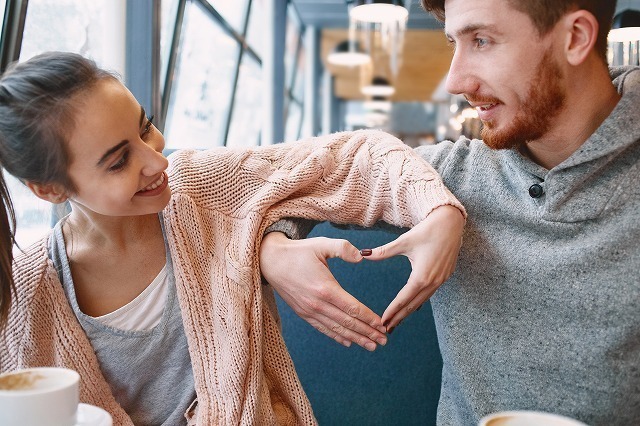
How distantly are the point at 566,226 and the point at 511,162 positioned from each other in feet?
0.66

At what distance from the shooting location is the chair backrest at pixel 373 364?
1.68 metres

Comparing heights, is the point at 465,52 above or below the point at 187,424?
above

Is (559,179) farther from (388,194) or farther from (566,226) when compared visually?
(388,194)

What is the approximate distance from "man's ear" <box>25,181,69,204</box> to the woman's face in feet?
0.08

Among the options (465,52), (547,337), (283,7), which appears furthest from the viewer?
(283,7)

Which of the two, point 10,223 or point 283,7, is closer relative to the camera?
point 10,223

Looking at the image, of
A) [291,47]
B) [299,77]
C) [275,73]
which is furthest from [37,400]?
[299,77]

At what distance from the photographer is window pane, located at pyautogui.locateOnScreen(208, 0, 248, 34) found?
585 cm

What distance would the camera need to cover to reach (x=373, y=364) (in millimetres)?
1700

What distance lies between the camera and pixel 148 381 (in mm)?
1256

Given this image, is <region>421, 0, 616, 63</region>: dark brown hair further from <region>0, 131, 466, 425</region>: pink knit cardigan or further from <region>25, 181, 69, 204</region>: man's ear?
<region>25, 181, 69, 204</region>: man's ear

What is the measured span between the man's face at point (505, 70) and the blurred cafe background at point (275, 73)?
27 cm

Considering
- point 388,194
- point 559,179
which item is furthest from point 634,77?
point 388,194

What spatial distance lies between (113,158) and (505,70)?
0.80 meters
